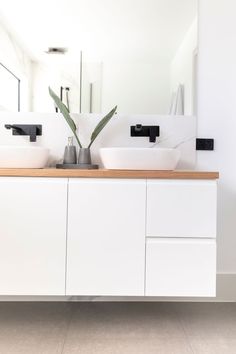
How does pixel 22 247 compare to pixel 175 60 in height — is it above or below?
below

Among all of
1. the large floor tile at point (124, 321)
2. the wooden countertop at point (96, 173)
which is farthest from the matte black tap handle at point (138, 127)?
the large floor tile at point (124, 321)

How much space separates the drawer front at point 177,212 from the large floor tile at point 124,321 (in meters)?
0.48

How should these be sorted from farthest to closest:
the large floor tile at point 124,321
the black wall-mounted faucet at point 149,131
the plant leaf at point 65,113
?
the black wall-mounted faucet at point 149,131 → the plant leaf at point 65,113 → the large floor tile at point 124,321

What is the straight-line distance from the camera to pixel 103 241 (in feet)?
4.69

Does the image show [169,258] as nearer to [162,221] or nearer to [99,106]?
[162,221]

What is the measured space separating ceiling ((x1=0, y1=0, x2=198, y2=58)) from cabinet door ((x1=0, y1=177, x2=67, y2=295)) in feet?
3.09

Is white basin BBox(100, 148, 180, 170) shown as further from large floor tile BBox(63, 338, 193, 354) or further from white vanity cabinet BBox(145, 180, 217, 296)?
large floor tile BBox(63, 338, 193, 354)

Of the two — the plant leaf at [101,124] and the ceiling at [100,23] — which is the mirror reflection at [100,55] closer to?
the ceiling at [100,23]

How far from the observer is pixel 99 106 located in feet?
6.39

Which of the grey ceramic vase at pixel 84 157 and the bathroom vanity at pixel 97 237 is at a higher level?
the grey ceramic vase at pixel 84 157

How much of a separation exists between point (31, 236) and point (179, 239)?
2.07 ft


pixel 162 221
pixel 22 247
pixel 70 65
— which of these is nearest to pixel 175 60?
pixel 70 65

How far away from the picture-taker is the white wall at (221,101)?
6.32ft

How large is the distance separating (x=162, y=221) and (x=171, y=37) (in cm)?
116
